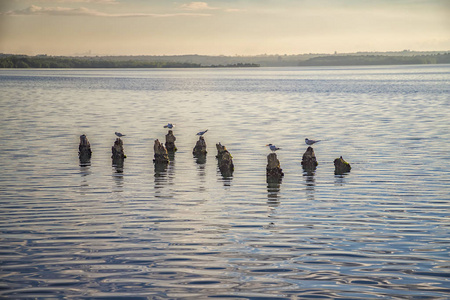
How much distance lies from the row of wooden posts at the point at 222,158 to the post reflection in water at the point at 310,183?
1133 mm

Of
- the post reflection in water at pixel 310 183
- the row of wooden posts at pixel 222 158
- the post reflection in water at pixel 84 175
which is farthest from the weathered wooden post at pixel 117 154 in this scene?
the post reflection in water at pixel 310 183

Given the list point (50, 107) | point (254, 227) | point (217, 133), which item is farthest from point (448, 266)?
point (50, 107)

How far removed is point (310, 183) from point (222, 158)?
5.40 m

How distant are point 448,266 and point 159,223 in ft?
29.9

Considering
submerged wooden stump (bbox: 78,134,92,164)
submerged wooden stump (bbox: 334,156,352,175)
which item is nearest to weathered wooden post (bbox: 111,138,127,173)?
submerged wooden stump (bbox: 78,134,92,164)

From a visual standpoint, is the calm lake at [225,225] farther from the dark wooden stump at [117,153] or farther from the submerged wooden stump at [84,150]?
the dark wooden stump at [117,153]

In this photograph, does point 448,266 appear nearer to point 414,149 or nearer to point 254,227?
point 254,227

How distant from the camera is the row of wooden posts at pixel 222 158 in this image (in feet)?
95.3

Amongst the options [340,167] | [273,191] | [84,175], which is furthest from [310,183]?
[84,175]

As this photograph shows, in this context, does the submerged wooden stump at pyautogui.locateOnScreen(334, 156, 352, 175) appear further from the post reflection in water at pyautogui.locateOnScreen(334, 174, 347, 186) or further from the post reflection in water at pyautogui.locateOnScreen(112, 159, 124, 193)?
the post reflection in water at pyautogui.locateOnScreen(112, 159, 124, 193)

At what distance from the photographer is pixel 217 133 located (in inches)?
2085

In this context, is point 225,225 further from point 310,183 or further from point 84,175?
point 84,175

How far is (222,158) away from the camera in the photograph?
31.8 metres

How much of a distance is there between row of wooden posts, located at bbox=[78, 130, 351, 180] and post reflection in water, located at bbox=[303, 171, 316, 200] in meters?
1.13
